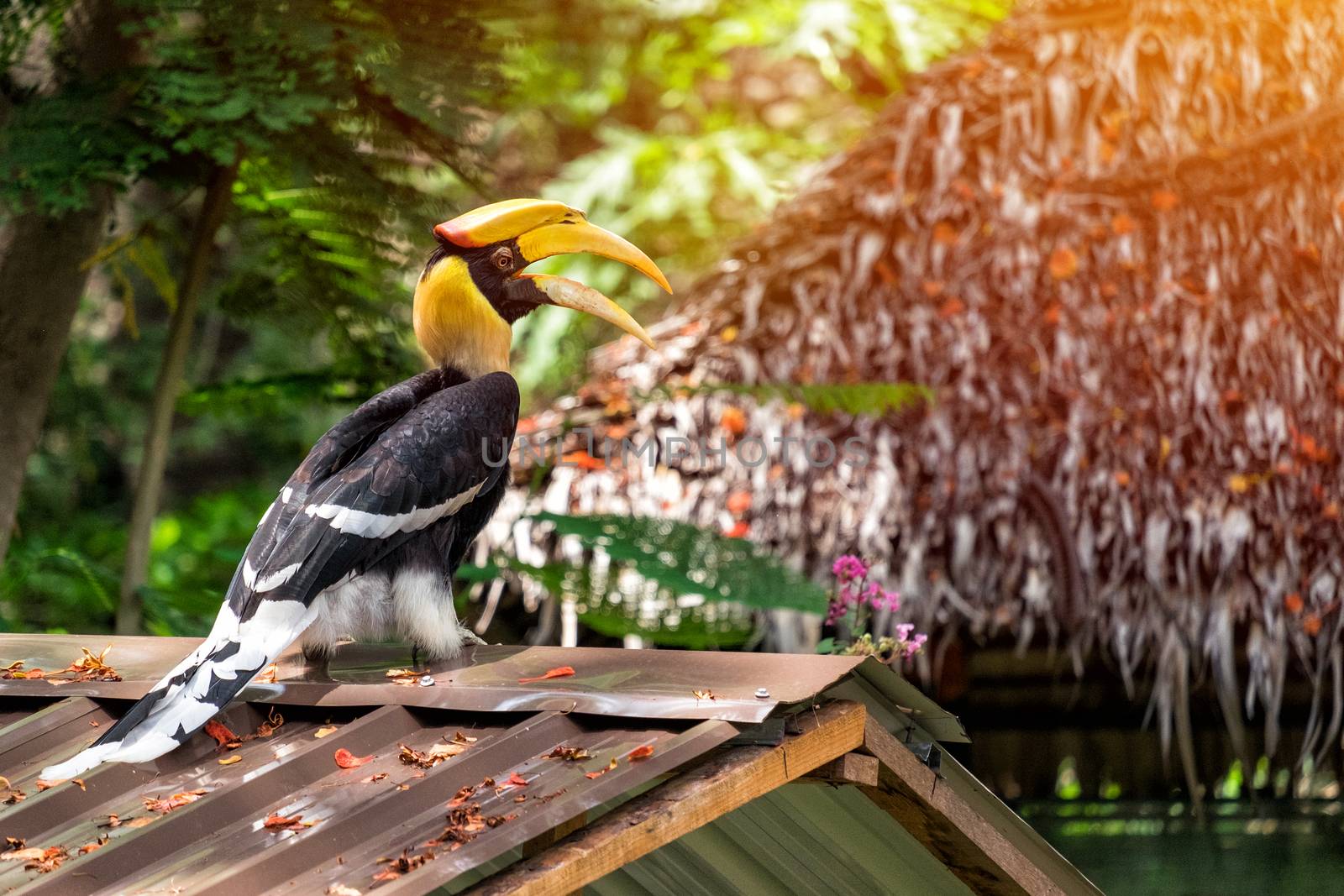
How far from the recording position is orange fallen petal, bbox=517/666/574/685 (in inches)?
Result: 86.3

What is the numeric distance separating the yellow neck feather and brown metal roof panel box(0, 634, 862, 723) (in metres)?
0.69

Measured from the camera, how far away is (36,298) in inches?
168

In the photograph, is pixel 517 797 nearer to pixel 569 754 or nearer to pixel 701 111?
pixel 569 754

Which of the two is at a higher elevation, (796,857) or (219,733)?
(219,733)

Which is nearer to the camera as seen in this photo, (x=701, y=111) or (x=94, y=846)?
(x=94, y=846)

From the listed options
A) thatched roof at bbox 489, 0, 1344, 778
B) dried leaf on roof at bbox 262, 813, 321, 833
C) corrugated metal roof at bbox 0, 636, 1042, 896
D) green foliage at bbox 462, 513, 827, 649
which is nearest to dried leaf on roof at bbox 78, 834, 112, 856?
corrugated metal roof at bbox 0, 636, 1042, 896

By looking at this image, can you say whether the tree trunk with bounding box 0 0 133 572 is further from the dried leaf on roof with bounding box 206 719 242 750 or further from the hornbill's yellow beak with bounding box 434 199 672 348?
the dried leaf on roof with bounding box 206 719 242 750

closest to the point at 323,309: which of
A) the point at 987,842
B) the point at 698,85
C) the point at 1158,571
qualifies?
the point at 1158,571

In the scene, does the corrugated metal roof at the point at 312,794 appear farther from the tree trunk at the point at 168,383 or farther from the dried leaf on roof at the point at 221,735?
the tree trunk at the point at 168,383

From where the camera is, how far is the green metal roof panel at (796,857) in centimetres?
235

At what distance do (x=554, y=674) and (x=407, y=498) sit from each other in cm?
55

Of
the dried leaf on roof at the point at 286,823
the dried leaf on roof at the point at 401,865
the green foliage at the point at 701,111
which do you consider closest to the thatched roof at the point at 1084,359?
the dried leaf on roof at the point at 286,823

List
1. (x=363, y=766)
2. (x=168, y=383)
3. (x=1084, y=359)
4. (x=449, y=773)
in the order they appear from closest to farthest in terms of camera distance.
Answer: (x=449, y=773) → (x=363, y=766) → (x=168, y=383) → (x=1084, y=359)

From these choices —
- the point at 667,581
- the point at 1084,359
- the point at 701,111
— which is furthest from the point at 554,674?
the point at 701,111
